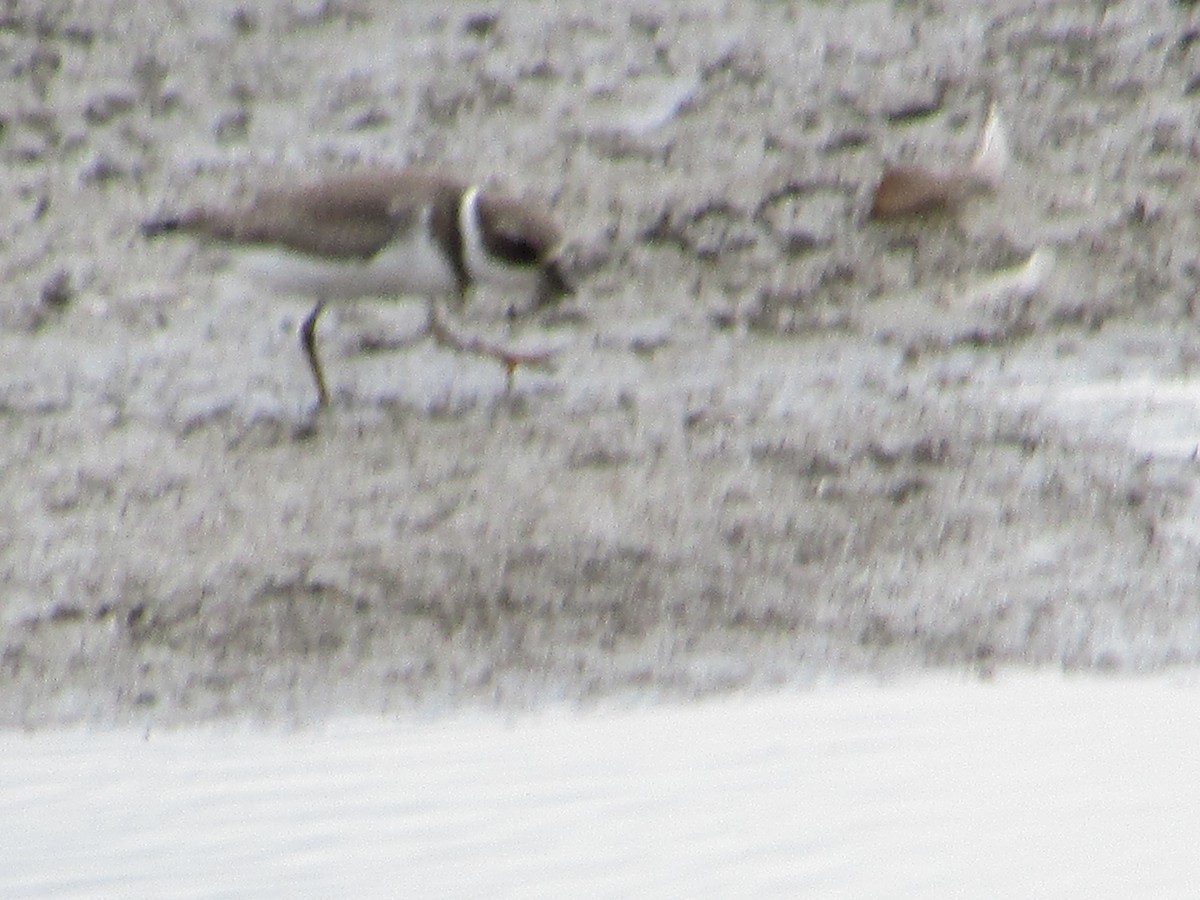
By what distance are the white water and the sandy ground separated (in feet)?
2.48

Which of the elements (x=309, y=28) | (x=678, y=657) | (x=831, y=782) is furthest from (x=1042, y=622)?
(x=309, y=28)

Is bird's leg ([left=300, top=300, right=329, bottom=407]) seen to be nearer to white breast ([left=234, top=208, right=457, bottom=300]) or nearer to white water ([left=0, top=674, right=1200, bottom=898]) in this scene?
white breast ([left=234, top=208, right=457, bottom=300])

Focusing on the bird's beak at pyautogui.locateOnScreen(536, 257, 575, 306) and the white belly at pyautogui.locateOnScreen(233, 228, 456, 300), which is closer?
the white belly at pyautogui.locateOnScreen(233, 228, 456, 300)

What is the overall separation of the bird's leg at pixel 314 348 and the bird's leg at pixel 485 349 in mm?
247

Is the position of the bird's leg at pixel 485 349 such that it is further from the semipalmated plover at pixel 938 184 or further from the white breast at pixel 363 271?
the semipalmated plover at pixel 938 184

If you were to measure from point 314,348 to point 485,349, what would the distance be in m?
0.38

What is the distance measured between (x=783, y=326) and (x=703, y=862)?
9.21ft

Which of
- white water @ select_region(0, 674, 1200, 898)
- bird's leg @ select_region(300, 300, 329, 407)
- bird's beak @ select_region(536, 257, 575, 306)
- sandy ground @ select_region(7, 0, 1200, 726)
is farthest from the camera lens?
bird's beak @ select_region(536, 257, 575, 306)

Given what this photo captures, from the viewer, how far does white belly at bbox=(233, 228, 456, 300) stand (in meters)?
4.35

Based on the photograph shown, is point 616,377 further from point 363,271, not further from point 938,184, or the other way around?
point 938,184

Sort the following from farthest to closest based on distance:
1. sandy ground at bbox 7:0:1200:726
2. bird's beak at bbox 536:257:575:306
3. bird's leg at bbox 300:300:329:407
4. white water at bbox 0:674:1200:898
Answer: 1. bird's beak at bbox 536:257:575:306
2. bird's leg at bbox 300:300:329:407
3. sandy ground at bbox 7:0:1200:726
4. white water at bbox 0:674:1200:898

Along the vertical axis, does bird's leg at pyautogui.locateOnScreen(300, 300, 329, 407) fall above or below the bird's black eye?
below

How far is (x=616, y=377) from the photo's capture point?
14.2ft

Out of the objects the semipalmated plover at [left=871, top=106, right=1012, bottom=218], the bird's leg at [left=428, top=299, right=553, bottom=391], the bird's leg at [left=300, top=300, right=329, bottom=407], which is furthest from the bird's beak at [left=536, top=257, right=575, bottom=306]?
the semipalmated plover at [left=871, top=106, right=1012, bottom=218]
